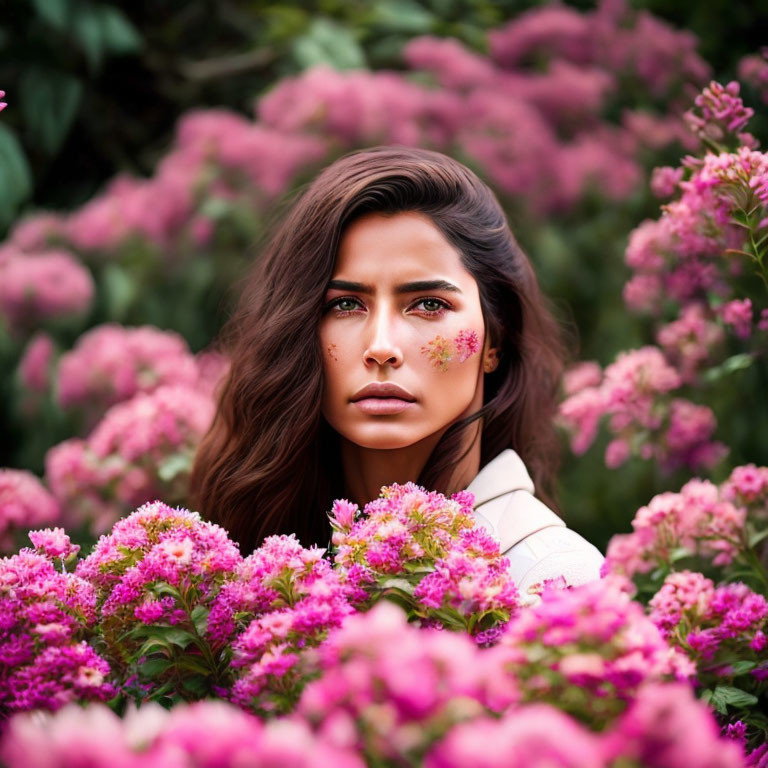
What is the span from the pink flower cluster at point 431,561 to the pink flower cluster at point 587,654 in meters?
0.20

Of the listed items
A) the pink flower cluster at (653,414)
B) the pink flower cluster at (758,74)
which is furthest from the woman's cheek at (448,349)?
the pink flower cluster at (758,74)

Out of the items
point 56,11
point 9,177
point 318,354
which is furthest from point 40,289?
point 318,354

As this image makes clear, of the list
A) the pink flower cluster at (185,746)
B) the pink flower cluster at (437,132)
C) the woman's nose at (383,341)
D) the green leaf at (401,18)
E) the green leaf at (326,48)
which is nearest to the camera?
the pink flower cluster at (185,746)

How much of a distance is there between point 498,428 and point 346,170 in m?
0.65

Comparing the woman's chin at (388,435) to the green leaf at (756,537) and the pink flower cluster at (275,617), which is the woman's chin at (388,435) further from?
the green leaf at (756,537)

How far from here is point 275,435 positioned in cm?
202

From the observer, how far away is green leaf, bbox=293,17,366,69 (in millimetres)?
4152

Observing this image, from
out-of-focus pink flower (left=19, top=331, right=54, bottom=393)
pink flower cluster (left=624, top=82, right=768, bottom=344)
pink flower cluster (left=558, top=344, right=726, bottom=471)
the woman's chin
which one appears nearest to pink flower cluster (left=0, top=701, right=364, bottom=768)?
the woman's chin

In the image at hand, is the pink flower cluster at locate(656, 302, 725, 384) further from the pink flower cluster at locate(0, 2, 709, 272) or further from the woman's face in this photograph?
the pink flower cluster at locate(0, 2, 709, 272)

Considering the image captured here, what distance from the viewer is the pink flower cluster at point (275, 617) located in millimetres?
1084

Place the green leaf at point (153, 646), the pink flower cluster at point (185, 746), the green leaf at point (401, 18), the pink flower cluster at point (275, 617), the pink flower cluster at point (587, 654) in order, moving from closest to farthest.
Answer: the pink flower cluster at point (185, 746) < the pink flower cluster at point (587, 654) < the pink flower cluster at point (275, 617) < the green leaf at point (153, 646) < the green leaf at point (401, 18)

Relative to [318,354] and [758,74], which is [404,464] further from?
[758,74]

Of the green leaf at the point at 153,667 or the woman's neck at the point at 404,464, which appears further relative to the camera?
the woman's neck at the point at 404,464

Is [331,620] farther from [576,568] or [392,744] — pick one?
[576,568]
